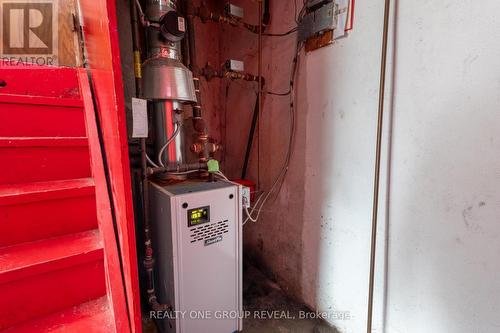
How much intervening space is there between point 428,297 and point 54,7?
2816 millimetres

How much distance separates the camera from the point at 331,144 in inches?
44.3

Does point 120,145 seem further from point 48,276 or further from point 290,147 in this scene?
point 290,147

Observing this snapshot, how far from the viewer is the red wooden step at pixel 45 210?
2.45ft

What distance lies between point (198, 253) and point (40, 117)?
2.89 feet

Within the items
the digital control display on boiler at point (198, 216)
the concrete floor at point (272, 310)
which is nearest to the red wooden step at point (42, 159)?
the digital control display on boiler at point (198, 216)

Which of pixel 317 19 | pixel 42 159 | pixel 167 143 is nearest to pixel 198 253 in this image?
pixel 167 143

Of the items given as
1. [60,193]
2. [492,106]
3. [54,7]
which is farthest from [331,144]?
[54,7]

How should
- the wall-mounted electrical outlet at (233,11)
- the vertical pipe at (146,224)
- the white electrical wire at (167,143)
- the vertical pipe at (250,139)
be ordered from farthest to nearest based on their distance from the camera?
the vertical pipe at (250,139) → the wall-mounted electrical outlet at (233,11) → the white electrical wire at (167,143) → the vertical pipe at (146,224)

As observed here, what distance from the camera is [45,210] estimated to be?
31.6 inches

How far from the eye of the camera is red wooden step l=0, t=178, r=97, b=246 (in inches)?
29.4

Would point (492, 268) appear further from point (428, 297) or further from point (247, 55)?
point (247, 55)
